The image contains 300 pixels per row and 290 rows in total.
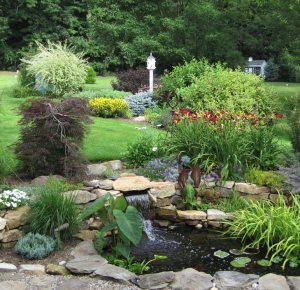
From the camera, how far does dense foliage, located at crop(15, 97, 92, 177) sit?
5.99 metres

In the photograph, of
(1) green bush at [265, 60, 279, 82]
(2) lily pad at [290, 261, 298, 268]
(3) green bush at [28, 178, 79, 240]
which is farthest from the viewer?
(1) green bush at [265, 60, 279, 82]

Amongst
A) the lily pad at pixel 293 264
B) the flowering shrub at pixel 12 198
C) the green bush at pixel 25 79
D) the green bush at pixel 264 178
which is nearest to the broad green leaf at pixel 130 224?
the flowering shrub at pixel 12 198

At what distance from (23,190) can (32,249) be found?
105 cm

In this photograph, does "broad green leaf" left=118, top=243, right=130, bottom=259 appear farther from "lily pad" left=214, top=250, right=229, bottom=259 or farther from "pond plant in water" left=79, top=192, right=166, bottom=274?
"lily pad" left=214, top=250, right=229, bottom=259

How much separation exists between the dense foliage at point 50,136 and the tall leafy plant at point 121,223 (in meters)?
1.36

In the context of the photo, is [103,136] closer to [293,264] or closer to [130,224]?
[130,224]

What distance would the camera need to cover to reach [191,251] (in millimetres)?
5152

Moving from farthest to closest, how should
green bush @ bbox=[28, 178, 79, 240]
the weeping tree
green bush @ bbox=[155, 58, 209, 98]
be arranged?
the weeping tree, green bush @ bbox=[155, 58, 209, 98], green bush @ bbox=[28, 178, 79, 240]

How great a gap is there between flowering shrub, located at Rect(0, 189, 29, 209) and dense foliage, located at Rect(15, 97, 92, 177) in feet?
2.83

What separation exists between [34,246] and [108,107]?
24.8ft

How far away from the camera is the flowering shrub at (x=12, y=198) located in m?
5.06

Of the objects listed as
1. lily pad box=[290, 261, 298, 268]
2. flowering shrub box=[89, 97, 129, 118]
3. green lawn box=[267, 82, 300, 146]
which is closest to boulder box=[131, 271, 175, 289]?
lily pad box=[290, 261, 298, 268]

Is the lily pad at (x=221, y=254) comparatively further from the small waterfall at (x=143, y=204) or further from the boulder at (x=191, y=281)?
the small waterfall at (x=143, y=204)

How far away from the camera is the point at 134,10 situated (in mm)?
17828
